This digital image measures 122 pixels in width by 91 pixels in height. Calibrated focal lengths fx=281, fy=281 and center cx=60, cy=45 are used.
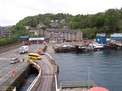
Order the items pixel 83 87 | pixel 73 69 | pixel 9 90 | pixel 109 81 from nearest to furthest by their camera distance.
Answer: pixel 83 87 → pixel 9 90 → pixel 109 81 → pixel 73 69

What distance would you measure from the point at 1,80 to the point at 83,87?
19275mm

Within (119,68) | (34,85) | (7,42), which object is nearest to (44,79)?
(34,85)

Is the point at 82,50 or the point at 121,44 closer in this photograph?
the point at 82,50

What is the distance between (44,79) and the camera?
5753 cm

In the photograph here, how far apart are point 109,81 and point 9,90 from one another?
26207 mm

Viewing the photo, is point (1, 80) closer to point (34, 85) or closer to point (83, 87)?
point (34, 85)

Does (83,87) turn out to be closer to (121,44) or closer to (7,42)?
(7,42)

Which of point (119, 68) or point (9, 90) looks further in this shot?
point (119, 68)

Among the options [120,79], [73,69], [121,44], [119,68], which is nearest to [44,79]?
[120,79]

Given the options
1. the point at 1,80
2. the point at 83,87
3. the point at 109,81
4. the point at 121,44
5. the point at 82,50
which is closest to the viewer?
the point at 83,87

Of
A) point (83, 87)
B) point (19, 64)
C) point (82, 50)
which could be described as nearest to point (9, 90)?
point (83, 87)

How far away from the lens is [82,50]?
471ft

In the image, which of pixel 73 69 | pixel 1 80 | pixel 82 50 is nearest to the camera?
pixel 1 80

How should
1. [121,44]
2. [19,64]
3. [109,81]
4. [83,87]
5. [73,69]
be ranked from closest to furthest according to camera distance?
[83,87]
[109,81]
[19,64]
[73,69]
[121,44]
